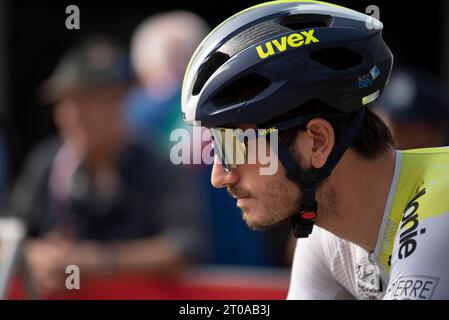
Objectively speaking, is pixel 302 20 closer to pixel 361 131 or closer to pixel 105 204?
pixel 361 131

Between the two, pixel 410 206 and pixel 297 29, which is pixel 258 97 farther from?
pixel 410 206

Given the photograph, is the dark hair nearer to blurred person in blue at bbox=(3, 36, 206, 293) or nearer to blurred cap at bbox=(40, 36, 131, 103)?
blurred person in blue at bbox=(3, 36, 206, 293)

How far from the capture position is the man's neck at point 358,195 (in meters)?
3.67

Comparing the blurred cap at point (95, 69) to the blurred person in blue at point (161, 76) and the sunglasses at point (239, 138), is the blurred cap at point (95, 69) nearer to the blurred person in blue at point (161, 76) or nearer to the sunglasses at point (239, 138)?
the blurred person in blue at point (161, 76)

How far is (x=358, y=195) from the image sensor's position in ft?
12.1

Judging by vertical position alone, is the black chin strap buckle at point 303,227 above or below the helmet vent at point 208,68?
below

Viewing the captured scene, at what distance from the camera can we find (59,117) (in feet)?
24.4

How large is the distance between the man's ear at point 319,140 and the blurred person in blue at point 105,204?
2.94 meters

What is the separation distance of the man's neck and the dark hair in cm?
3

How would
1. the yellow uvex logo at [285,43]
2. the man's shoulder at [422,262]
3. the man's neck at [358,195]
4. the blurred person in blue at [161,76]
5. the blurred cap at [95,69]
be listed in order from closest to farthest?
the man's shoulder at [422,262]
the yellow uvex logo at [285,43]
the man's neck at [358,195]
the blurred cap at [95,69]
the blurred person in blue at [161,76]

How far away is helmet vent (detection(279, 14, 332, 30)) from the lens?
3578 mm

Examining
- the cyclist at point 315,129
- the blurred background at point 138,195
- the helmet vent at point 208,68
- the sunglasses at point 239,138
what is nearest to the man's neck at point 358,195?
the cyclist at point 315,129

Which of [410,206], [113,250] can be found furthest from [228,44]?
[113,250]

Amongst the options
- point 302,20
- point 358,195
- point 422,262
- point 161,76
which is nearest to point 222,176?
point 358,195
